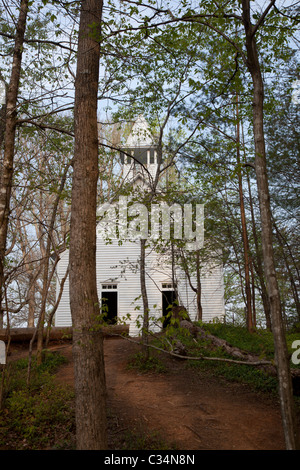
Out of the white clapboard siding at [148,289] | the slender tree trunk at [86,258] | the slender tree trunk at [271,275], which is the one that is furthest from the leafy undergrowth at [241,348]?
the white clapboard siding at [148,289]

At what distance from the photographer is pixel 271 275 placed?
175 inches

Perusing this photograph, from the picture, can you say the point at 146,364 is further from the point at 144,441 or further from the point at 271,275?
the point at 271,275

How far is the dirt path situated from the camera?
5.35m

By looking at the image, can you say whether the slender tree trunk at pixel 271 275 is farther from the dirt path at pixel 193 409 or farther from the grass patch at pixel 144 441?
the grass patch at pixel 144 441

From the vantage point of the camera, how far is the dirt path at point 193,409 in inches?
211

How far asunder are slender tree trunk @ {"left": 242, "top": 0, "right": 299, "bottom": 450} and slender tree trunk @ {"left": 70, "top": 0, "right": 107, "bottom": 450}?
213cm

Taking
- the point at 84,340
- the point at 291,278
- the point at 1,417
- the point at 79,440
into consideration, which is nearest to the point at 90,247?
Answer: the point at 84,340

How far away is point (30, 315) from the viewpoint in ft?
64.5

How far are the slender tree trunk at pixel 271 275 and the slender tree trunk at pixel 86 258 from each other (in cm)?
213

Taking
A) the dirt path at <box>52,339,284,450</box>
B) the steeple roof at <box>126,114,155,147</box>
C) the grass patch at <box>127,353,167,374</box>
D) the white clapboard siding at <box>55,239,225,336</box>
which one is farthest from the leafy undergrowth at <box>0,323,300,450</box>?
the white clapboard siding at <box>55,239,225,336</box>

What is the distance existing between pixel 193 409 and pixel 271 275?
3359mm
